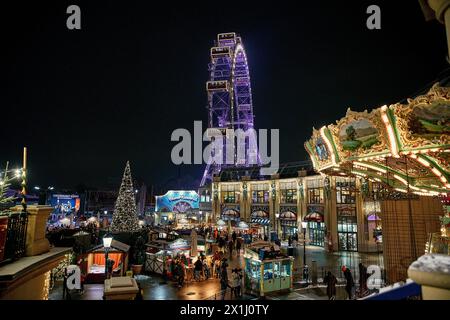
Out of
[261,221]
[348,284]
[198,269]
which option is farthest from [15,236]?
[261,221]

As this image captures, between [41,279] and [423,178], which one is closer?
[41,279]

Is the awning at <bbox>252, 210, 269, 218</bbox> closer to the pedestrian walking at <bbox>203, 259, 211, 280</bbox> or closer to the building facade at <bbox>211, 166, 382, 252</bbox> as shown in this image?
the building facade at <bbox>211, 166, 382, 252</bbox>

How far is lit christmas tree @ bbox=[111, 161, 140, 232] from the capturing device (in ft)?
65.5

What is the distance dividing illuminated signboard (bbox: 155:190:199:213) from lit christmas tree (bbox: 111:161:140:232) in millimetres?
21279

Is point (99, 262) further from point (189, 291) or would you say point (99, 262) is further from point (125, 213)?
point (125, 213)

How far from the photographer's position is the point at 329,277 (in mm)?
9492

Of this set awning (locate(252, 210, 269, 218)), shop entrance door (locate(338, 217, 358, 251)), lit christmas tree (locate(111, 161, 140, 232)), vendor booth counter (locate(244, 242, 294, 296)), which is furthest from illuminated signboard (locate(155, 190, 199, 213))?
vendor booth counter (locate(244, 242, 294, 296))

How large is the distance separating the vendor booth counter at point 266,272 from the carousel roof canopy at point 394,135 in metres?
4.00

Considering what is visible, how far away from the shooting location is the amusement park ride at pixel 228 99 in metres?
42.6

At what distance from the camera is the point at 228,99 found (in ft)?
145

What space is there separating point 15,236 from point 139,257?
38.8 ft
